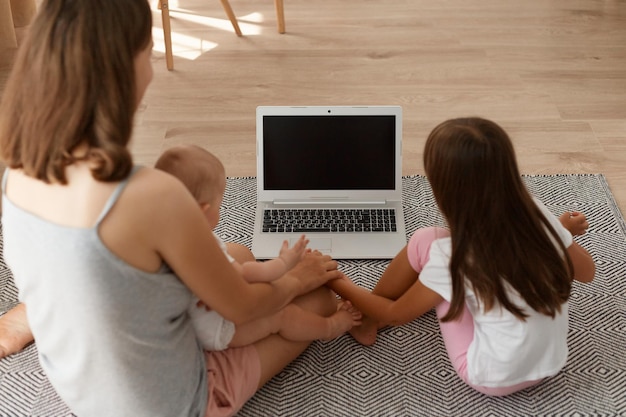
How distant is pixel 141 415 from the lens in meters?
1.49

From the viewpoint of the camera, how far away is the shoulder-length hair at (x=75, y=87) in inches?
46.9

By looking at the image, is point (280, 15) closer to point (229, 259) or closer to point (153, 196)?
point (229, 259)

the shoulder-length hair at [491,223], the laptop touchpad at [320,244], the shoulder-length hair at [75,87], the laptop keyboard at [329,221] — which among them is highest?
the shoulder-length hair at [75,87]

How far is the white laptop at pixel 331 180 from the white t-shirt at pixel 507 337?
491mm

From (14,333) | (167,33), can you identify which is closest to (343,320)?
(14,333)

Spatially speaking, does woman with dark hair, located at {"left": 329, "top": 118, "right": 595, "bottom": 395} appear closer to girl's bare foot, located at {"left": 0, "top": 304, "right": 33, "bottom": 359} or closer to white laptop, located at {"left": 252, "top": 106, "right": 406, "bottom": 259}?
white laptop, located at {"left": 252, "top": 106, "right": 406, "bottom": 259}

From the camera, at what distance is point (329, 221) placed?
2.13 meters

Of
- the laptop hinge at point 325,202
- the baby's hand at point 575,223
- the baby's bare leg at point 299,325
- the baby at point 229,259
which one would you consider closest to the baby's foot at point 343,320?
the baby's bare leg at point 299,325

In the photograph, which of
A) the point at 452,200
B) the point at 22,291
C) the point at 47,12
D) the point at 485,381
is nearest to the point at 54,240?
the point at 22,291

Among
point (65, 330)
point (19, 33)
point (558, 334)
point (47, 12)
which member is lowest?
point (19, 33)

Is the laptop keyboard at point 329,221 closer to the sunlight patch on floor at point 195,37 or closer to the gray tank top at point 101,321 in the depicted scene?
the gray tank top at point 101,321

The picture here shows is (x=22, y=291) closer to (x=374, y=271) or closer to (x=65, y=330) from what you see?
(x=65, y=330)

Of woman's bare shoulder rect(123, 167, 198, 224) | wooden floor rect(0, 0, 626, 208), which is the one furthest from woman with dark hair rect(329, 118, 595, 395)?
wooden floor rect(0, 0, 626, 208)

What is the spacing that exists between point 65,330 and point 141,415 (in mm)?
242
